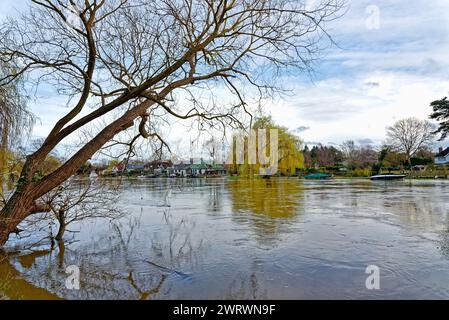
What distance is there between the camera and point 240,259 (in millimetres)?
6008

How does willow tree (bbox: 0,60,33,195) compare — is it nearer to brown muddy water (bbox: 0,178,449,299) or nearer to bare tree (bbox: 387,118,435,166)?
brown muddy water (bbox: 0,178,449,299)

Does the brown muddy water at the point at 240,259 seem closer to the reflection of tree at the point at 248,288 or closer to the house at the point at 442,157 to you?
the reflection of tree at the point at 248,288

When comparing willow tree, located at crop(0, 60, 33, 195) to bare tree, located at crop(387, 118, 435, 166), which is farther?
bare tree, located at crop(387, 118, 435, 166)

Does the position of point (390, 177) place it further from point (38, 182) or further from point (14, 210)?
point (14, 210)

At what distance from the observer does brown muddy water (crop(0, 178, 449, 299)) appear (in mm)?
4660

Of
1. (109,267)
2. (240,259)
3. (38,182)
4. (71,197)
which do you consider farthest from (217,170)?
(109,267)

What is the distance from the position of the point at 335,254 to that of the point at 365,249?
0.77 m

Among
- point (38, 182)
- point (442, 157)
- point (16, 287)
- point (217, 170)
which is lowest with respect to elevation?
point (16, 287)

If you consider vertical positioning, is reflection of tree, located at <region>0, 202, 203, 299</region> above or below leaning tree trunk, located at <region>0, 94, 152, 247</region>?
below

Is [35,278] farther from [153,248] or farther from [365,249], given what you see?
[365,249]

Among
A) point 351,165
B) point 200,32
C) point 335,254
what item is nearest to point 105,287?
point 335,254

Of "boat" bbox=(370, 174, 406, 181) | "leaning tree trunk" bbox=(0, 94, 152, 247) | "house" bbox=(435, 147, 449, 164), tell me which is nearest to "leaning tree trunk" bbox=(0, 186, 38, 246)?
"leaning tree trunk" bbox=(0, 94, 152, 247)

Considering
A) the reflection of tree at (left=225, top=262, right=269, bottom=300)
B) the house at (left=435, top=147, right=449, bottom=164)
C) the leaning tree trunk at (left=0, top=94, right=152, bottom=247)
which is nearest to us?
the reflection of tree at (left=225, top=262, right=269, bottom=300)

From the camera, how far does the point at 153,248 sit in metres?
7.08
